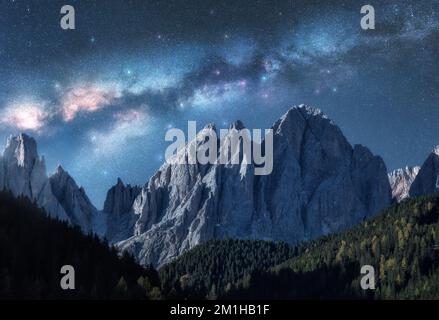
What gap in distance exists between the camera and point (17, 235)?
535 feet

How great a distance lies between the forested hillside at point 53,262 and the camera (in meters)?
130

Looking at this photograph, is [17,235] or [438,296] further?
[438,296]

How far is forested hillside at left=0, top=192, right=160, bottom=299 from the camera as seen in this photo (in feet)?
427

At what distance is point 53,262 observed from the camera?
154500mm
